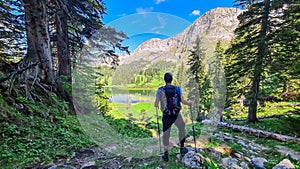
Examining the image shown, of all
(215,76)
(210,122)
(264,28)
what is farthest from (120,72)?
(264,28)

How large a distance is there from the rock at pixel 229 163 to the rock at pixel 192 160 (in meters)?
0.80

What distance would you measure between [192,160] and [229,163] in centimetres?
131

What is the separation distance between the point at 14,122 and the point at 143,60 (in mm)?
3791

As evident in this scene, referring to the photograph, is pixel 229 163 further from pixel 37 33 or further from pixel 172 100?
pixel 37 33

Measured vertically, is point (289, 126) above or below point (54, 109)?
below

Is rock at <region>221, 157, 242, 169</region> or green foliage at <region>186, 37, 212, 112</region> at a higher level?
green foliage at <region>186, 37, 212, 112</region>

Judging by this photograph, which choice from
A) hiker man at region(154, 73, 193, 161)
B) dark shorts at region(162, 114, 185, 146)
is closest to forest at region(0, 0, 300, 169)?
dark shorts at region(162, 114, 185, 146)

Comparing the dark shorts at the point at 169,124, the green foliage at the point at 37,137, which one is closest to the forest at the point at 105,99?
the green foliage at the point at 37,137

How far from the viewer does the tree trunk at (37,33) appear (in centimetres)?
588

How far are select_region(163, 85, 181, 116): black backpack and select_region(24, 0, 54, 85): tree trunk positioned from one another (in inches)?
180

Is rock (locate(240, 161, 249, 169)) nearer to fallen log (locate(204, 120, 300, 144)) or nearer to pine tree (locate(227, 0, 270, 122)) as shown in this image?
fallen log (locate(204, 120, 300, 144))

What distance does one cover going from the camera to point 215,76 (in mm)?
8367

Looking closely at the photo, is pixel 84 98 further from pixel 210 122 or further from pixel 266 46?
pixel 266 46

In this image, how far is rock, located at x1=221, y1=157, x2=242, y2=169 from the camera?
437 centimetres
